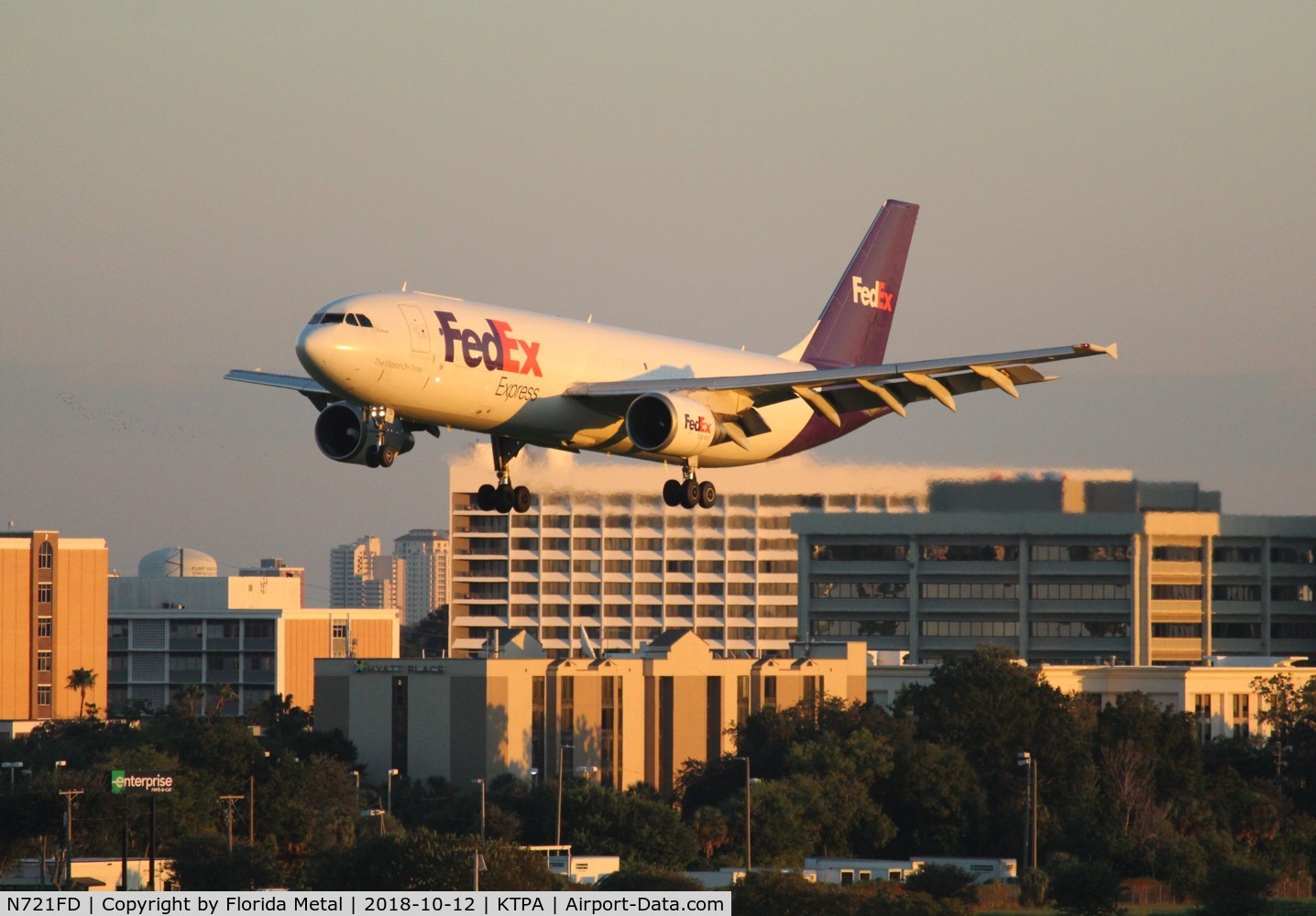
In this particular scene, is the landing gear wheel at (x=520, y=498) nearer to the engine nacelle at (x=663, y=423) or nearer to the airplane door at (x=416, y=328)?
the engine nacelle at (x=663, y=423)

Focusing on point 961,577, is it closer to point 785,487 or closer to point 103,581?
point 785,487

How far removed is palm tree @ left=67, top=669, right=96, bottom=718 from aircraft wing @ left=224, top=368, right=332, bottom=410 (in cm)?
13646

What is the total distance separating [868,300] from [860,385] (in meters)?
12.1

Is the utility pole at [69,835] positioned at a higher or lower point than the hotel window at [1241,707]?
lower

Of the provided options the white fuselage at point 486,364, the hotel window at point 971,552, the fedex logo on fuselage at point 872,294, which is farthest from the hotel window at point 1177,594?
the white fuselage at point 486,364

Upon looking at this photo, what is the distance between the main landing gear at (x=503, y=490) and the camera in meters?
56.9

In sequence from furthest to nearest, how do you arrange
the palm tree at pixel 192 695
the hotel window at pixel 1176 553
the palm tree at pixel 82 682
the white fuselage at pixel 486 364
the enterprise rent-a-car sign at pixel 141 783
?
the palm tree at pixel 192 695 → the palm tree at pixel 82 682 → the hotel window at pixel 1176 553 → the enterprise rent-a-car sign at pixel 141 783 → the white fuselage at pixel 486 364

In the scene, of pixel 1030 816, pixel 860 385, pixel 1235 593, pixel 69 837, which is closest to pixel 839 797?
pixel 1030 816

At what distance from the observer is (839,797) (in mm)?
103750

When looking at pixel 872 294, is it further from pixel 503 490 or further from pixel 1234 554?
pixel 1234 554

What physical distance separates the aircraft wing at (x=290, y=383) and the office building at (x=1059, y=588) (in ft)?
384

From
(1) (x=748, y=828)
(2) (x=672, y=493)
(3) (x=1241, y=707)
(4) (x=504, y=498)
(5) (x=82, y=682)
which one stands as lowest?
(1) (x=748, y=828)

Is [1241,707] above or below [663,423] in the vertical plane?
below

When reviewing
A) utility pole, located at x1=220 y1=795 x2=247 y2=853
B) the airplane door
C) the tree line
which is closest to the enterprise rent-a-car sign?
the tree line
